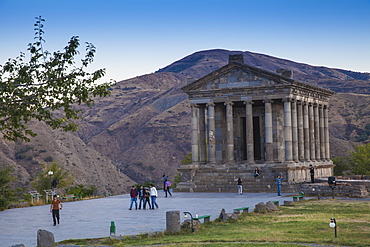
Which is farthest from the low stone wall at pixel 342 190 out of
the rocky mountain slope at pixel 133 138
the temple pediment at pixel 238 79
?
the rocky mountain slope at pixel 133 138

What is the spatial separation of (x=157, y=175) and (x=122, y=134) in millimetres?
30880

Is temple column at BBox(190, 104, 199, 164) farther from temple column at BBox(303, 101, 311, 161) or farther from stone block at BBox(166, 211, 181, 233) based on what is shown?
stone block at BBox(166, 211, 181, 233)

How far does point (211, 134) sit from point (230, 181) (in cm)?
581

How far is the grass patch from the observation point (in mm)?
16312

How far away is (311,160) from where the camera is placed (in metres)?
49.7

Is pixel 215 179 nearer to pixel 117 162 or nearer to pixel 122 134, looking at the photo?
pixel 117 162

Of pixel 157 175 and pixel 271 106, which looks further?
pixel 157 175

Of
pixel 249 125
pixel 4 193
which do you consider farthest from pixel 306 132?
pixel 4 193

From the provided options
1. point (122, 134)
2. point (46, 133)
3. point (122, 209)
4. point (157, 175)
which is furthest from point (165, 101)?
point (122, 209)

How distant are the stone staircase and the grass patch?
16.8 metres

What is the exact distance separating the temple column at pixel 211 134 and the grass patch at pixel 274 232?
75.7 feet

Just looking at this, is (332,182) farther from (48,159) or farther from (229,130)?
(48,159)

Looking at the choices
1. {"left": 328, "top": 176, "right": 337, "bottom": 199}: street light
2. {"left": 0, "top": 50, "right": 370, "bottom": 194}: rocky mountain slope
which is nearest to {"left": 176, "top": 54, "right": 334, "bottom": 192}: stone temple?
{"left": 328, "top": 176, "right": 337, "bottom": 199}: street light

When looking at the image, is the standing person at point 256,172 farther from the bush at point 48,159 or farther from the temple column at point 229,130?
the bush at point 48,159
